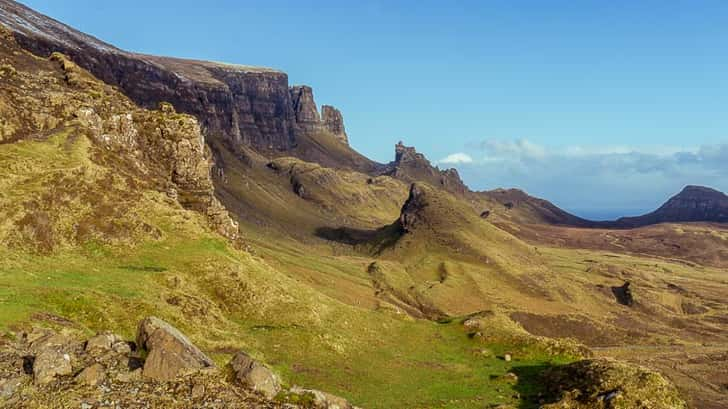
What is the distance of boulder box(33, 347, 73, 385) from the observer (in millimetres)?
20438

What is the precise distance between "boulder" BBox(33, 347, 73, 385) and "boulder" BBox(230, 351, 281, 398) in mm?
6642

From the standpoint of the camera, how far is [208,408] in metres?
20.3

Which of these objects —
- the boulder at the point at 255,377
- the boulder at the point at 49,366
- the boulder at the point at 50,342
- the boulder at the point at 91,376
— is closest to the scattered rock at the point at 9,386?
the boulder at the point at 49,366

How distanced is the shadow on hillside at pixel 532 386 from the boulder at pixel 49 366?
91.3 feet

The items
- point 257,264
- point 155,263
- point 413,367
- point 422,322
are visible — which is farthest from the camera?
point 422,322

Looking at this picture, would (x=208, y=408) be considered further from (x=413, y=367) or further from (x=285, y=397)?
(x=413, y=367)

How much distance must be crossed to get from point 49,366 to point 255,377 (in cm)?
811

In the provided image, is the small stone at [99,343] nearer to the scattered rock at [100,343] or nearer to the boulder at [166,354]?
the scattered rock at [100,343]

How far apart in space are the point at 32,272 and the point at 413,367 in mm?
30752

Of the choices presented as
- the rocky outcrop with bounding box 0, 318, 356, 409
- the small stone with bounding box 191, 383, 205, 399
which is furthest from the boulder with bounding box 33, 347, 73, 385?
the small stone with bounding box 191, 383, 205, 399

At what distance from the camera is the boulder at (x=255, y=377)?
2246cm

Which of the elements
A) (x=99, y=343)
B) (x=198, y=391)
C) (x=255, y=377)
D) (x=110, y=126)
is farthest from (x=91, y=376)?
(x=110, y=126)

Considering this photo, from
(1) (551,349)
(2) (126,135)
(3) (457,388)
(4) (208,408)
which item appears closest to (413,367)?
(3) (457,388)

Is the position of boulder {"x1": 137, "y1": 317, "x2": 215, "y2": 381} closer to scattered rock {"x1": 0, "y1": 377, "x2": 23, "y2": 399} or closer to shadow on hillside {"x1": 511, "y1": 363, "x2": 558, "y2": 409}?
scattered rock {"x1": 0, "y1": 377, "x2": 23, "y2": 399}
